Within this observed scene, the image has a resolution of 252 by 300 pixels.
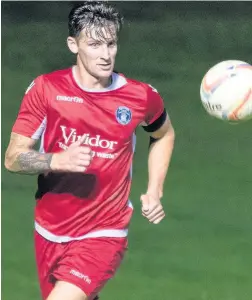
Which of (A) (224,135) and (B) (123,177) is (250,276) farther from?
(A) (224,135)

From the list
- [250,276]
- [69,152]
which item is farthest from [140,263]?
[69,152]

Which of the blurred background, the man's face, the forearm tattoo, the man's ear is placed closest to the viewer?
the forearm tattoo

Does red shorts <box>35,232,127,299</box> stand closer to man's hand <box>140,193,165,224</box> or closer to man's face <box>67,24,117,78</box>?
man's hand <box>140,193,165,224</box>

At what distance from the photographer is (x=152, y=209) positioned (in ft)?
26.1

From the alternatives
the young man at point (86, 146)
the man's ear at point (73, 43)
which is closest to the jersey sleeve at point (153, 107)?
the young man at point (86, 146)

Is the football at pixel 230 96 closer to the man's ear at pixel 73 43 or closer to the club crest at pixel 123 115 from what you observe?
the club crest at pixel 123 115

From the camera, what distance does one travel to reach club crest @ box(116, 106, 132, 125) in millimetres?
8000

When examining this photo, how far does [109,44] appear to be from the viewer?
26.1ft

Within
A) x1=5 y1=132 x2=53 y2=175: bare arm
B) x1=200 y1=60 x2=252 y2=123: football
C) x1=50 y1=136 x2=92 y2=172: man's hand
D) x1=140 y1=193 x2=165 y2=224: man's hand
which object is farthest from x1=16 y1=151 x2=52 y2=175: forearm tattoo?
x1=200 y1=60 x2=252 y2=123: football

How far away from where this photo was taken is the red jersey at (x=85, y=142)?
7.91 meters

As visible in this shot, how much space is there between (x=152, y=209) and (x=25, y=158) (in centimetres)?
84

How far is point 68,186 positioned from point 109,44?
916mm

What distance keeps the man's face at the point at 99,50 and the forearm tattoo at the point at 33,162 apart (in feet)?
2.06

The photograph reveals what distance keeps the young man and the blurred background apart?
0.32 meters
